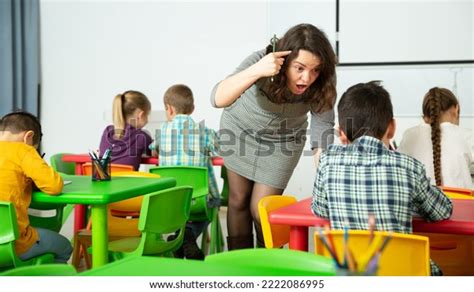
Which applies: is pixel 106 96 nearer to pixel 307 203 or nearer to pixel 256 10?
pixel 256 10

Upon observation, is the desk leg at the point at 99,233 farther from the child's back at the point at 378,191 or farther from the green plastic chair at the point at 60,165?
the green plastic chair at the point at 60,165

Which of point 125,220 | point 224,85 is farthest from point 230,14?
point 224,85

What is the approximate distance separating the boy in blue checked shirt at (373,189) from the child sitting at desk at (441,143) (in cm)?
158

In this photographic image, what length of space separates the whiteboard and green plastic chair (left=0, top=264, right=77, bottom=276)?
4576 mm

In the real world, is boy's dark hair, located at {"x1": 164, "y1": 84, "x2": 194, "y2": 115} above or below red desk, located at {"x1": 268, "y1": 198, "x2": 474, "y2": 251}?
above

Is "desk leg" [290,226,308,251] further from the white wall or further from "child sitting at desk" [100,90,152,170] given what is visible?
the white wall

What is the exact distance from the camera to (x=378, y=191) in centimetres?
173

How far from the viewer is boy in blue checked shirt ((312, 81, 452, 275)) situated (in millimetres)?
1725

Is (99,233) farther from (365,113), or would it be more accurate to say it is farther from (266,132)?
(365,113)

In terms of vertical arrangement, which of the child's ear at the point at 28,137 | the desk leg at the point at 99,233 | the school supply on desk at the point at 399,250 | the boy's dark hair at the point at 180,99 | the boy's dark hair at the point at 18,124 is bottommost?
the desk leg at the point at 99,233

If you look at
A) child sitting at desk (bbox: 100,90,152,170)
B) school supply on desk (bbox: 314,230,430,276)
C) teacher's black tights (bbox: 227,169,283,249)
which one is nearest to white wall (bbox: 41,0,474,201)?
child sitting at desk (bbox: 100,90,152,170)

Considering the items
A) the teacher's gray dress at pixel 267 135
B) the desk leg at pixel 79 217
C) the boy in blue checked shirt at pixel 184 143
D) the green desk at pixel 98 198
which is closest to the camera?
the green desk at pixel 98 198

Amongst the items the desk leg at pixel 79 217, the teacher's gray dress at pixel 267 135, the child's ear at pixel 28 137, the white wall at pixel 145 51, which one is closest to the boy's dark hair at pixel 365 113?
the teacher's gray dress at pixel 267 135

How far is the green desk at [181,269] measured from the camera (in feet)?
4.00
